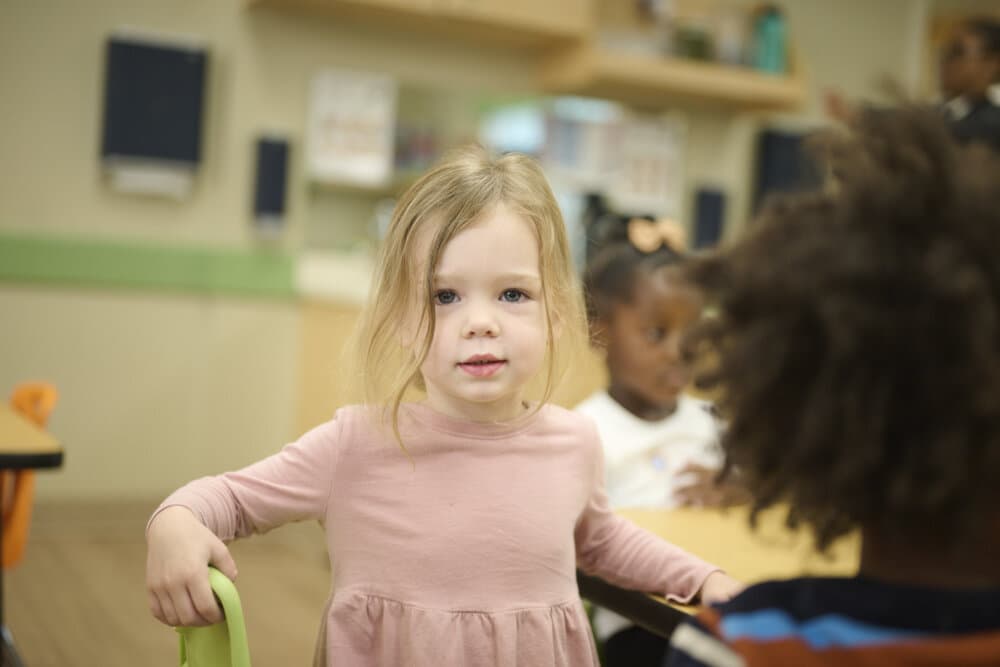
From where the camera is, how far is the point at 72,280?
380 cm

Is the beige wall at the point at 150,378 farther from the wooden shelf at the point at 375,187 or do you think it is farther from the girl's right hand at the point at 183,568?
the girl's right hand at the point at 183,568

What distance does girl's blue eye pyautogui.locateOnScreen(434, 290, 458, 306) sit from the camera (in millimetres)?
1085

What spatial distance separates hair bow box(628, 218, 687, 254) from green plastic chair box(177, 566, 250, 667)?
1.34 meters

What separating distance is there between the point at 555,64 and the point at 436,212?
3.40 m

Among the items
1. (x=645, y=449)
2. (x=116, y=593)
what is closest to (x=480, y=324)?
(x=645, y=449)

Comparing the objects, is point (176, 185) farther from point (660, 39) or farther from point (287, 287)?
point (660, 39)

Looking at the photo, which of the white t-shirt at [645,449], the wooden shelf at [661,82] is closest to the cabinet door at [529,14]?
the wooden shelf at [661,82]

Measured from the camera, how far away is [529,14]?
3.97 metres

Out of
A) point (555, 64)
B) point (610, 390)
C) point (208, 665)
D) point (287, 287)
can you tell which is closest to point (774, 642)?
point (208, 665)

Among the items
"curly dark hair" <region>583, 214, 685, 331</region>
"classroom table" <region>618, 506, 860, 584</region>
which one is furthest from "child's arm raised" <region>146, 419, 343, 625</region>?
"curly dark hair" <region>583, 214, 685, 331</region>

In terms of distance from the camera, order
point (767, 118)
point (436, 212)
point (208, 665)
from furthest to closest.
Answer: point (767, 118) < point (436, 212) < point (208, 665)

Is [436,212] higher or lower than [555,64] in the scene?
lower

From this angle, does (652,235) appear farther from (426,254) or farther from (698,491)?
(426,254)

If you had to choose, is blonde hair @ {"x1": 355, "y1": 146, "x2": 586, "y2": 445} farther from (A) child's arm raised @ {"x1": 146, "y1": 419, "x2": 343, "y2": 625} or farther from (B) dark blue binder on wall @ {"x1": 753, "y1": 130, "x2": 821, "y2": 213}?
(B) dark blue binder on wall @ {"x1": 753, "y1": 130, "x2": 821, "y2": 213}
